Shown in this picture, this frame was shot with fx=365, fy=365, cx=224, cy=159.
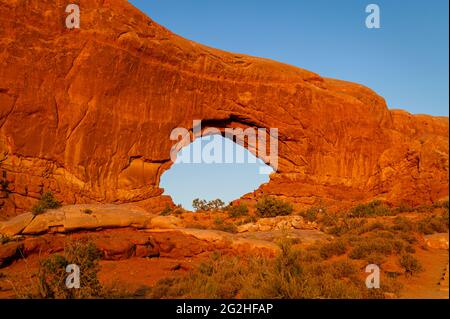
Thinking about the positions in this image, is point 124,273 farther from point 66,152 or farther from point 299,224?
point 66,152

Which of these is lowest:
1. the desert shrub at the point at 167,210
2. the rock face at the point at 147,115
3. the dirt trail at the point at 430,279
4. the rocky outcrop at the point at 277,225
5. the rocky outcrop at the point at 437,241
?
the dirt trail at the point at 430,279

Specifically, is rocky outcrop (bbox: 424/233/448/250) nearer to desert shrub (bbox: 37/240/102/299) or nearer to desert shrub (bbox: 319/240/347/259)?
desert shrub (bbox: 319/240/347/259)

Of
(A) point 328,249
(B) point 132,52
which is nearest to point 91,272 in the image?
(A) point 328,249

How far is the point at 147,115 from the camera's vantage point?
24219mm

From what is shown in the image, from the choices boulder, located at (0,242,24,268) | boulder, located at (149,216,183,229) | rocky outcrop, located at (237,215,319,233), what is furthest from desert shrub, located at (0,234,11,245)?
rocky outcrop, located at (237,215,319,233)

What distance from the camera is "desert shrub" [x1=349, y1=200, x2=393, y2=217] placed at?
18.9 meters

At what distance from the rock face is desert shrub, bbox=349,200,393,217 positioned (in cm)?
98

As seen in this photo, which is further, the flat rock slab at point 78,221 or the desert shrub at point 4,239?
the flat rock slab at point 78,221

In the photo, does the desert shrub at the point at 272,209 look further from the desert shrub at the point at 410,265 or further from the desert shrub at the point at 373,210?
the desert shrub at the point at 410,265

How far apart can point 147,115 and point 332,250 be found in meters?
17.1

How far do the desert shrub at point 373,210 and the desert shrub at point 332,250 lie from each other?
9196 mm

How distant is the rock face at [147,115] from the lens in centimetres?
1917

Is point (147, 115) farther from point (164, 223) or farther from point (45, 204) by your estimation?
point (164, 223)

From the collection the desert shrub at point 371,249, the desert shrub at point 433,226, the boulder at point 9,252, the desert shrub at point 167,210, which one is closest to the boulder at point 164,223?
the boulder at point 9,252
